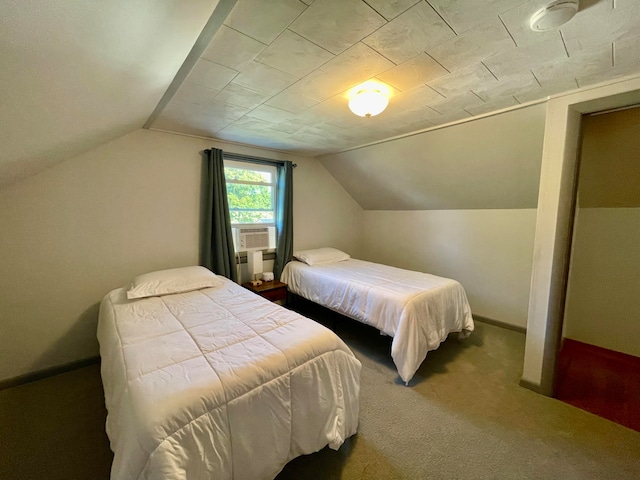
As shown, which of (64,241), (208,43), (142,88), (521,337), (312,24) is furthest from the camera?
(521,337)

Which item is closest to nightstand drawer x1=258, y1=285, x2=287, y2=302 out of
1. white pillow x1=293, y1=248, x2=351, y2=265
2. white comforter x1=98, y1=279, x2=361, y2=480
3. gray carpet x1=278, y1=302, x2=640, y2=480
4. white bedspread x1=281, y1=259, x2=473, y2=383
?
white bedspread x1=281, y1=259, x2=473, y2=383

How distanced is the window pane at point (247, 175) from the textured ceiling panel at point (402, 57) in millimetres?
901

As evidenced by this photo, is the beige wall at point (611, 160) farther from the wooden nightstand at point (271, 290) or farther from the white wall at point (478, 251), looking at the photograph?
the wooden nightstand at point (271, 290)

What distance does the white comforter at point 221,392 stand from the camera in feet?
3.07

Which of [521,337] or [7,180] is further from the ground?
[7,180]

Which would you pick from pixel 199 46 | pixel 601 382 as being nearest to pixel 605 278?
pixel 601 382

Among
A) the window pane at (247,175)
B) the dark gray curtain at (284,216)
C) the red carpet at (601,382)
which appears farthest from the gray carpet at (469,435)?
the window pane at (247,175)

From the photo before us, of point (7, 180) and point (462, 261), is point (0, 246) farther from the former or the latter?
point (462, 261)

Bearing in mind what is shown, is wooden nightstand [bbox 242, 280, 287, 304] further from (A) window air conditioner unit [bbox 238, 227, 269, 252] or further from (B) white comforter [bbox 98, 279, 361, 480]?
(B) white comforter [bbox 98, 279, 361, 480]

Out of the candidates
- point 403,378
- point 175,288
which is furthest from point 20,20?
point 403,378

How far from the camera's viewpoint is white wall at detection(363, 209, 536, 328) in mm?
2959

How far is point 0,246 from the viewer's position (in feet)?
6.38

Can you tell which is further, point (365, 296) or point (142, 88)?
point (365, 296)

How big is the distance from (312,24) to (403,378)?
242 centimetres
